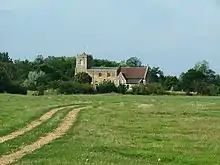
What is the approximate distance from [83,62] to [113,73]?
33.3 ft

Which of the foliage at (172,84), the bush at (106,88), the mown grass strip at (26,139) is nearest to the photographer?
the mown grass strip at (26,139)

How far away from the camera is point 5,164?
1788 centimetres

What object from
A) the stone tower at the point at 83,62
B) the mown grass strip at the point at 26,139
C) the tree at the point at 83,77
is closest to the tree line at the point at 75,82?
the tree at the point at 83,77

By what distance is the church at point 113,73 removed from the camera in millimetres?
167375

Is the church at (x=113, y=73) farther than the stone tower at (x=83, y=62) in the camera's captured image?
No

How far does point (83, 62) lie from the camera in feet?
572

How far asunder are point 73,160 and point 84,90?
101744mm

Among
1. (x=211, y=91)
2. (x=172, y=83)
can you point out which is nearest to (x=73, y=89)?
(x=211, y=91)

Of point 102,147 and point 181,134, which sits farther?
point 181,134

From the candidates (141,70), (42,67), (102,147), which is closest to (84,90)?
(42,67)

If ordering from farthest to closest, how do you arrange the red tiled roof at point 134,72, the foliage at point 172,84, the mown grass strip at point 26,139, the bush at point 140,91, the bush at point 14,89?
the red tiled roof at point 134,72 → the foliage at point 172,84 → the bush at point 140,91 → the bush at point 14,89 → the mown grass strip at point 26,139

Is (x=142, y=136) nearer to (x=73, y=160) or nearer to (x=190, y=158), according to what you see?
(x=190, y=158)

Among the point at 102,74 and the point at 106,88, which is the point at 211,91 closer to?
the point at 106,88

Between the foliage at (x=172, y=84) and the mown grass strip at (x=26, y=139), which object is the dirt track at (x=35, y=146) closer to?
the mown grass strip at (x=26, y=139)
